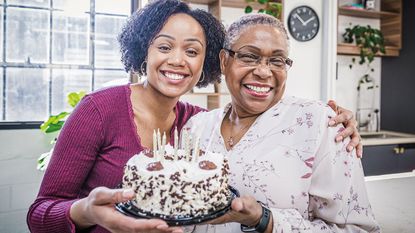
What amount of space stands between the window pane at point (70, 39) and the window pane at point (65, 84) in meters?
0.10

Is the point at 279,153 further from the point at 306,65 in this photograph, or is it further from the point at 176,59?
the point at 306,65

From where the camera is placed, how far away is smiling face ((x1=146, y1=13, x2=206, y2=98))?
128 cm

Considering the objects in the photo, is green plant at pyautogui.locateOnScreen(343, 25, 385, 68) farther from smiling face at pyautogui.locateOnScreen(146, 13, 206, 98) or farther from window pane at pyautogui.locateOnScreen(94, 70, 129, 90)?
smiling face at pyautogui.locateOnScreen(146, 13, 206, 98)

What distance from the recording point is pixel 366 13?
14.1 feet

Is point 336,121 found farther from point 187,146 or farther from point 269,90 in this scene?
point 187,146

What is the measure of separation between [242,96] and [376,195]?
1104 mm

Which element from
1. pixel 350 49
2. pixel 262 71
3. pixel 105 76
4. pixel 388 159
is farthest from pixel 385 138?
pixel 262 71

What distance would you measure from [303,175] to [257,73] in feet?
1.09

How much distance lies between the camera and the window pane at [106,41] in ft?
11.5

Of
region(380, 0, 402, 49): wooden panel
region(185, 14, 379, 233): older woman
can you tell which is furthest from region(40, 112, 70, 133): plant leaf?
region(380, 0, 402, 49): wooden panel

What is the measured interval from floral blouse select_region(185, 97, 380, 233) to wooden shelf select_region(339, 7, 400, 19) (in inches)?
132

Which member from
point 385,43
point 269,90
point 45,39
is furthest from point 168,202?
point 385,43

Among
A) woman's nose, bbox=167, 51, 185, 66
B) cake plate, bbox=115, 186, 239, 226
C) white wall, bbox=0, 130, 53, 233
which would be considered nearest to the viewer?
cake plate, bbox=115, 186, 239, 226

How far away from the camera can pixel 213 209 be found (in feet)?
3.24
